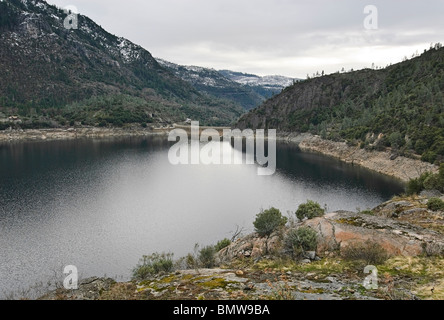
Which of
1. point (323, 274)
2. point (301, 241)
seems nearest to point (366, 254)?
point (323, 274)

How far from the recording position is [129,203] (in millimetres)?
51344

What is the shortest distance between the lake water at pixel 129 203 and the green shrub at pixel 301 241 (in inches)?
587

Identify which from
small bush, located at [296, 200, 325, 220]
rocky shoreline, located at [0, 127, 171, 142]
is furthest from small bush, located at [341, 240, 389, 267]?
rocky shoreline, located at [0, 127, 171, 142]

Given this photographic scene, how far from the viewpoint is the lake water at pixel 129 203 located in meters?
32.0

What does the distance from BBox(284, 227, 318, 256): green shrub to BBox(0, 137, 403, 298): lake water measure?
14.9 meters

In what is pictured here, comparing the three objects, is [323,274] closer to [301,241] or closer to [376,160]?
[301,241]

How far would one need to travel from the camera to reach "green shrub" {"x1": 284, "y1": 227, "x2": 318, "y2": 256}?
19625 mm

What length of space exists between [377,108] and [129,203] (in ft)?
319

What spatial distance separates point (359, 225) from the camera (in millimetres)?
21188

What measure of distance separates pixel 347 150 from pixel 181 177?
5323 cm

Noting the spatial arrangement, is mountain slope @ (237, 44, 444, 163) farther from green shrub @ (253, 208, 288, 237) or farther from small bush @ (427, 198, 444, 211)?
green shrub @ (253, 208, 288, 237)

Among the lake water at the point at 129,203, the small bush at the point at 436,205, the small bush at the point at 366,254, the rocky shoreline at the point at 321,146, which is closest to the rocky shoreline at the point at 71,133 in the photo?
the rocky shoreline at the point at 321,146
